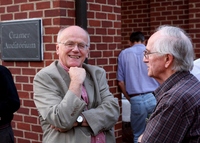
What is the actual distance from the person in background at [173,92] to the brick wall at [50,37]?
1.63m

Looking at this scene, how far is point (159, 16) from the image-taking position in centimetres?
643

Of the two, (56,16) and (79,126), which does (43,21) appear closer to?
(56,16)

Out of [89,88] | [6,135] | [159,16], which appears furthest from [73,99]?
[159,16]

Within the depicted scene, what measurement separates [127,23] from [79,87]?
4.18m

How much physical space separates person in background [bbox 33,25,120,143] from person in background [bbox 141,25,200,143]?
0.71 m

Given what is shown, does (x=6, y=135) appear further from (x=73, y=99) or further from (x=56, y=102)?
(x=73, y=99)

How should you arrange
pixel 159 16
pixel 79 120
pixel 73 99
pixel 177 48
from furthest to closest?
pixel 159 16 → pixel 79 120 → pixel 73 99 → pixel 177 48

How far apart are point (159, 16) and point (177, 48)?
431 cm

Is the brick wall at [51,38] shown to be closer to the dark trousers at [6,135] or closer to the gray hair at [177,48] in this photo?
the dark trousers at [6,135]

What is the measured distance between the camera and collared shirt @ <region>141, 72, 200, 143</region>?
208 centimetres

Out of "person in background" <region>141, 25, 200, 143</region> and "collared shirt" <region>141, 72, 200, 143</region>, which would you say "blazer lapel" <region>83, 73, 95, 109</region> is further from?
"collared shirt" <region>141, 72, 200, 143</region>

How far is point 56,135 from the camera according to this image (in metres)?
2.86

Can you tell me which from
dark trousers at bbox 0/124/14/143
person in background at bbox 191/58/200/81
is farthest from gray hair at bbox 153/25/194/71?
dark trousers at bbox 0/124/14/143

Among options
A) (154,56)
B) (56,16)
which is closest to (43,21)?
(56,16)
